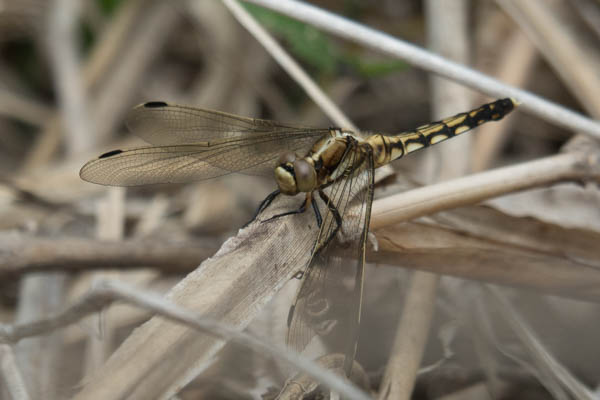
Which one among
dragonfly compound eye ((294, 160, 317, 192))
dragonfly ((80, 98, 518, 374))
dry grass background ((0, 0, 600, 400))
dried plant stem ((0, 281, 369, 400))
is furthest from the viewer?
dragonfly compound eye ((294, 160, 317, 192))

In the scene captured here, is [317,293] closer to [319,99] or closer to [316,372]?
[316,372]

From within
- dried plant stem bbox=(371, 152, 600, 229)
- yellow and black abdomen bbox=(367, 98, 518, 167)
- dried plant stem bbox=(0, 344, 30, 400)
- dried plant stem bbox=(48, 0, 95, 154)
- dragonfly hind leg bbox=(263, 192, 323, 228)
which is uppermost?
dried plant stem bbox=(48, 0, 95, 154)

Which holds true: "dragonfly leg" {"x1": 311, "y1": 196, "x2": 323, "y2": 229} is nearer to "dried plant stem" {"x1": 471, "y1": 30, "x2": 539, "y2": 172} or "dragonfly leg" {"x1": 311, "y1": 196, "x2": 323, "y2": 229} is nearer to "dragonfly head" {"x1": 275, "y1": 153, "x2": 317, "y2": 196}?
"dragonfly head" {"x1": 275, "y1": 153, "x2": 317, "y2": 196}

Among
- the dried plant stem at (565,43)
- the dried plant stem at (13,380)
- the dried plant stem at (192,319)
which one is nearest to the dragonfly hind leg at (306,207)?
the dried plant stem at (192,319)

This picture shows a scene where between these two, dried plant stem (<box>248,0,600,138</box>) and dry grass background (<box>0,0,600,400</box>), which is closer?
dry grass background (<box>0,0,600,400</box>)

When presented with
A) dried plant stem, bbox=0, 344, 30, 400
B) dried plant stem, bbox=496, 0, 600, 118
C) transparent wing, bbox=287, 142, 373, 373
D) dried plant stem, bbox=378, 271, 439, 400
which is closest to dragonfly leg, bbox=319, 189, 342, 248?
transparent wing, bbox=287, 142, 373, 373

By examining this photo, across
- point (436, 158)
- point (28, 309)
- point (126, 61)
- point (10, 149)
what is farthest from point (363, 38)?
point (10, 149)
